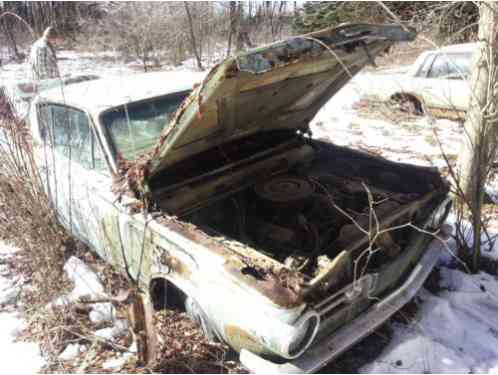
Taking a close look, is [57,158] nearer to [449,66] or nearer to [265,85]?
[265,85]

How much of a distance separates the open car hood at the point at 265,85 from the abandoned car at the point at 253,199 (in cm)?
1

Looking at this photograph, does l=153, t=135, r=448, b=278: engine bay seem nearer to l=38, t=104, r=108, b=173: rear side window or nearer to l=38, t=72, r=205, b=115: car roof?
l=38, t=104, r=108, b=173: rear side window

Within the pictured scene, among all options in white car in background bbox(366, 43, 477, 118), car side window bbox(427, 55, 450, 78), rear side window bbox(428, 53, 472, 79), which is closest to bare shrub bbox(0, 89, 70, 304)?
white car in background bbox(366, 43, 477, 118)

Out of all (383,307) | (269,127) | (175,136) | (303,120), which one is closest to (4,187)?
(175,136)

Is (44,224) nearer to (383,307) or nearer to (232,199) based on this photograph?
(232,199)

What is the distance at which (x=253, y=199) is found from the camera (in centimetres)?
316

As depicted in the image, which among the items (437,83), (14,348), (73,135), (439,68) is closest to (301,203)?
(73,135)

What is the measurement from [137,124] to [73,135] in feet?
1.94

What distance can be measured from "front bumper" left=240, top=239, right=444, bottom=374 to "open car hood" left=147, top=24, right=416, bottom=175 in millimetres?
1242

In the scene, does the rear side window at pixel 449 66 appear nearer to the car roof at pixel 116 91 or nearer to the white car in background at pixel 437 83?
the white car in background at pixel 437 83

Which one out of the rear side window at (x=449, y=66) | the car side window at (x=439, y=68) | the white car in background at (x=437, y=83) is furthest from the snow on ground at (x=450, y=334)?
the car side window at (x=439, y=68)

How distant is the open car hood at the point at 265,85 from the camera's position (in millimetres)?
2006

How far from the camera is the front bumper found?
1.98 meters

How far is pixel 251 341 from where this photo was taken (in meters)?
2.04
